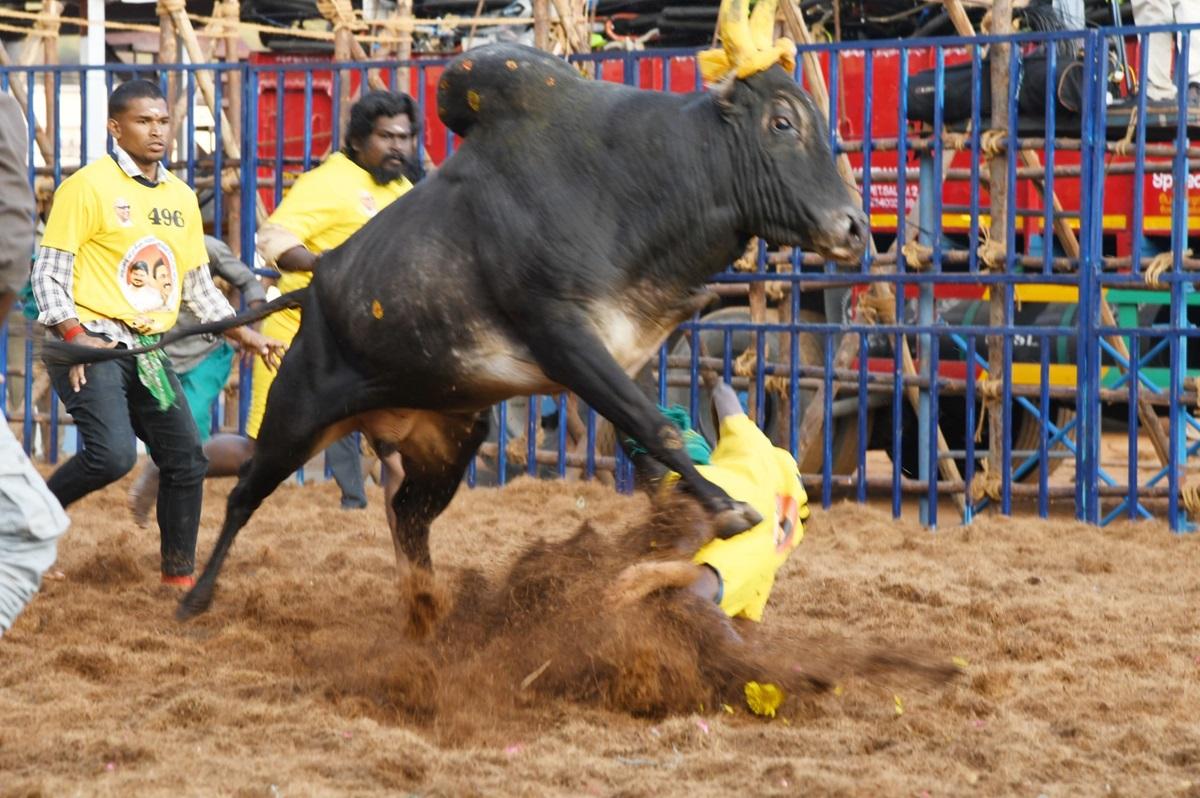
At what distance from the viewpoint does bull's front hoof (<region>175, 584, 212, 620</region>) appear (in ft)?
17.4

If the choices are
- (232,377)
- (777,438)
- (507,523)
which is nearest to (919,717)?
(507,523)

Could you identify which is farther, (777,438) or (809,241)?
(777,438)

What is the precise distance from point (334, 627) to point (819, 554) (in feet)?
7.42

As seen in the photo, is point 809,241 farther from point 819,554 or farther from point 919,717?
point 819,554

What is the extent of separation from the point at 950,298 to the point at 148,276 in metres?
4.28

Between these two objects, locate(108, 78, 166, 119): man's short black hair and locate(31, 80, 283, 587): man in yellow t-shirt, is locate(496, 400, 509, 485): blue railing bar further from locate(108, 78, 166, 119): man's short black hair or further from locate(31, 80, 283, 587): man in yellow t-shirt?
locate(108, 78, 166, 119): man's short black hair

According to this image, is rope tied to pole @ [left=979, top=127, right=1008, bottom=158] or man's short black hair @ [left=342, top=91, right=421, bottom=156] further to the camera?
rope tied to pole @ [left=979, top=127, right=1008, bottom=158]

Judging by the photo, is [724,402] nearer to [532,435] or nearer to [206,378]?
[206,378]

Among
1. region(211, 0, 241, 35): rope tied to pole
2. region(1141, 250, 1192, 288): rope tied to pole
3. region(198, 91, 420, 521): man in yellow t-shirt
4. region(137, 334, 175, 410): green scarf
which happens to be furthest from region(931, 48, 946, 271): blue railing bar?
region(211, 0, 241, 35): rope tied to pole

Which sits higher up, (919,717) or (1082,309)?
(1082,309)

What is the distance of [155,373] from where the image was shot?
18.8 ft

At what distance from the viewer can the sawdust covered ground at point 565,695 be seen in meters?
3.63

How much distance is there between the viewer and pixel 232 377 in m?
9.35

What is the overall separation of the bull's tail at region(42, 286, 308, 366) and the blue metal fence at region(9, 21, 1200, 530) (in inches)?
120
